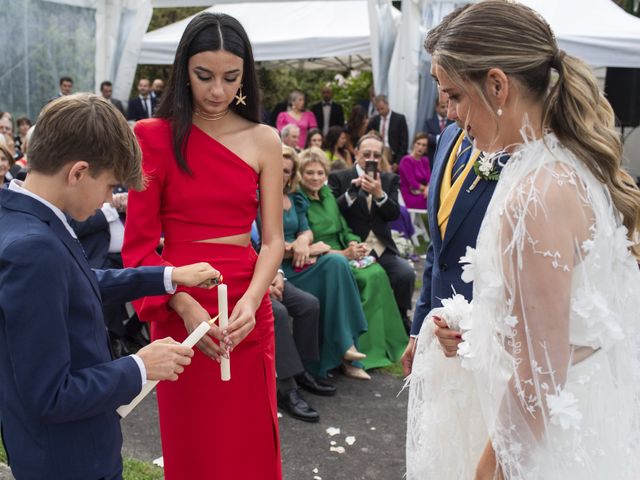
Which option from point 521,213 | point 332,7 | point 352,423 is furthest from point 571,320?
point 332,7

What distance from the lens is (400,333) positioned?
5.61 metres

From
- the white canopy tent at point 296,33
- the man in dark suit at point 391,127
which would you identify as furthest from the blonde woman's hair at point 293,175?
the white canopy tent at point 296,33

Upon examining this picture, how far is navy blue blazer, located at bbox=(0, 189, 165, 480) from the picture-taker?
1.54 m

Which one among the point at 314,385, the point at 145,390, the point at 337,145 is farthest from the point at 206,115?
the point at 337,145

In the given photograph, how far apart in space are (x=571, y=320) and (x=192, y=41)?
63.4 inches

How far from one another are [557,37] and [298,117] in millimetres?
4861

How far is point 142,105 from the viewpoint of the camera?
12.5 meters

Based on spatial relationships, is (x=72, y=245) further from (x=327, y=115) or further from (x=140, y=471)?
(x=327, y=115)

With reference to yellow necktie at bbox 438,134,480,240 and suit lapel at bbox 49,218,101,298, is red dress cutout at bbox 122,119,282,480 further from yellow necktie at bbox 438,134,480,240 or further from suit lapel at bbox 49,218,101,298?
yellow necktie at bbox 438,134,480,240

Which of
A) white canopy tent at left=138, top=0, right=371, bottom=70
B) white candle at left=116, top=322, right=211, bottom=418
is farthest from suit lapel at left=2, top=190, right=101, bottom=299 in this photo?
white canopy tent at left=138, top=0, right=371, bottom=70

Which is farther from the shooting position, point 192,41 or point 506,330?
point 192,41

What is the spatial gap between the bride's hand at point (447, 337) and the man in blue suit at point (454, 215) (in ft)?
1.68

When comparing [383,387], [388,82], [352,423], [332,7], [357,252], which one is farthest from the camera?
[332,7]

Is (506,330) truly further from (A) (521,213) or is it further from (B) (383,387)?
(B) (383,387)
